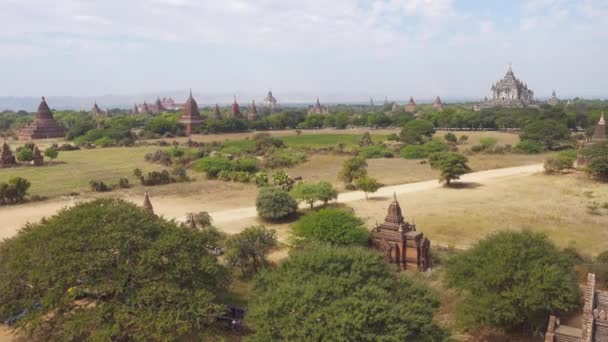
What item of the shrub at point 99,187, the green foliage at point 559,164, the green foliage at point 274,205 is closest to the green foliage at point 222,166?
the shrub at point 99,187

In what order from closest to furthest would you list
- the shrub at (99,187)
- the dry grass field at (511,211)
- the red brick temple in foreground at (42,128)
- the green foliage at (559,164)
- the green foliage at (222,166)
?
the dry grass field at (511,211), the shrub at (99,187), the green foliage at (559,164), the green foliage at (222,166), the red brick temple in foreground at (42,128)

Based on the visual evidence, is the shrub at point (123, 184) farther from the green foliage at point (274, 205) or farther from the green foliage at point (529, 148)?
the green foliage at point (529, 148)

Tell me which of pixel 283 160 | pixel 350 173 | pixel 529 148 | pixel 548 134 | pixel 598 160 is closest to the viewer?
pixel 598 160

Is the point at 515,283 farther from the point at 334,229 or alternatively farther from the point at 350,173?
the point at 350,173

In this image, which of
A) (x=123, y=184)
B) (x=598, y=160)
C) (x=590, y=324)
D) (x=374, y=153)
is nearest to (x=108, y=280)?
(x=590, y=324)

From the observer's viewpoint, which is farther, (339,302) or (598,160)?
(598,160)

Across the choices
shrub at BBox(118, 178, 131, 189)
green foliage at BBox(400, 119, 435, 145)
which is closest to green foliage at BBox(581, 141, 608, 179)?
green foliage at BBox(400, 119, 435, 145)

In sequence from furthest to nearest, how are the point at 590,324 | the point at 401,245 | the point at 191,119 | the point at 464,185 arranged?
the point at 191,119
the point at 464,185
the point at 401,245
the point at 590,324
